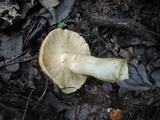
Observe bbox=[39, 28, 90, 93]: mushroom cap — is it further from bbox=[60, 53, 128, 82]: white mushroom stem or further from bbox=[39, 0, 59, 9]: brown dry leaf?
bbox=[39, 0, 59, 9]: brown dry leaf

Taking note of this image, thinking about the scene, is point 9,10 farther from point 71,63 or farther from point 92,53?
point 92,53

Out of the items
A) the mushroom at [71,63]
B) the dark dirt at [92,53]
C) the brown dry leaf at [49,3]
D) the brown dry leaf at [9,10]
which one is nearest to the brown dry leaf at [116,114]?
the dark dirt at [92,53]

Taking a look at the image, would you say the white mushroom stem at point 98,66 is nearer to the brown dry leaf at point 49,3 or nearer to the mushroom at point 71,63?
the mushroom at point 71,63

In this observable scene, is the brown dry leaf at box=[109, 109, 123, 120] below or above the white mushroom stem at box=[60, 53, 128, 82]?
below

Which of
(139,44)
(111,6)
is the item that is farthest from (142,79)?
(111,6)

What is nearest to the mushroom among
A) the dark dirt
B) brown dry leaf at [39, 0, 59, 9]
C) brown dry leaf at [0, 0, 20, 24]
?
the dark dirt

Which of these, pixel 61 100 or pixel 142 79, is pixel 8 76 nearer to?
pixel 61 100

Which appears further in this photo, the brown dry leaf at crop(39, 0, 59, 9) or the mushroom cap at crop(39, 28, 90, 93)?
the brown dry leaf at crop(39, 0, 59, 9)

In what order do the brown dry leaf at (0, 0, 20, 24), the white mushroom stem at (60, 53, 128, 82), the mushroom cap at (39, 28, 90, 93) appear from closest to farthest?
1. the white mushroom stem at (60, 53, 128, 82)
2. the mushroom cap at (39, 28, 90, 93)
3. the brown dry leaf at (0, 0, 20, 24)
